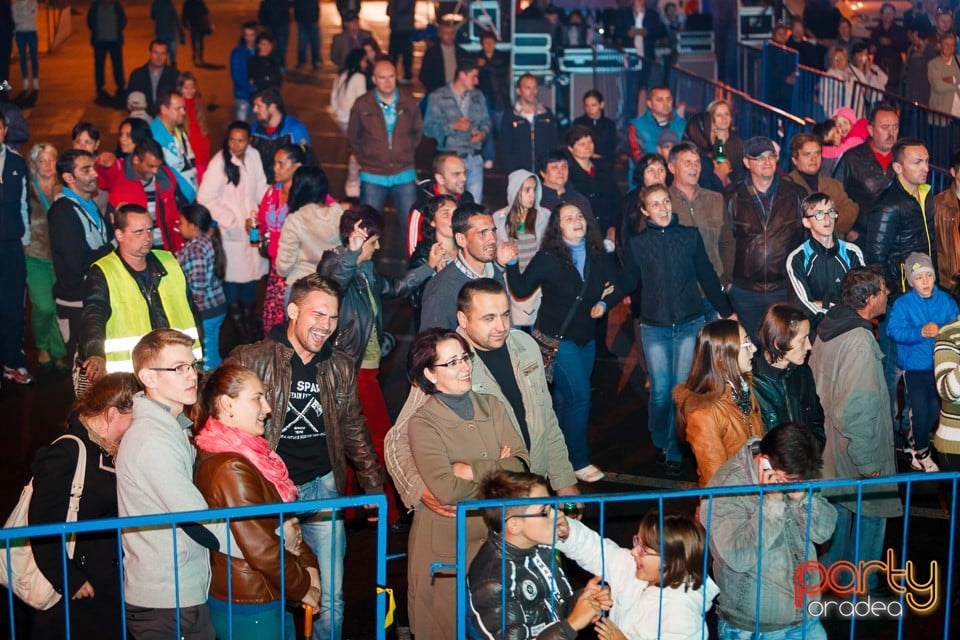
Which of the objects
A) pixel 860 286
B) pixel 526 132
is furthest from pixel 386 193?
pixel 860 286

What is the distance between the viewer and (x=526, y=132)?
12.6 metres

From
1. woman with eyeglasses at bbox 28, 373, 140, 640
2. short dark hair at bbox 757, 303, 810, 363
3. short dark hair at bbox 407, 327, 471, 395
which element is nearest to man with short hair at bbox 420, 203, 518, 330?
short dark hair at bbox 407, 327, 471, 395

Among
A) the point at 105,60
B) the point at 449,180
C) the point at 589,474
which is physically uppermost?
the point at 105,60

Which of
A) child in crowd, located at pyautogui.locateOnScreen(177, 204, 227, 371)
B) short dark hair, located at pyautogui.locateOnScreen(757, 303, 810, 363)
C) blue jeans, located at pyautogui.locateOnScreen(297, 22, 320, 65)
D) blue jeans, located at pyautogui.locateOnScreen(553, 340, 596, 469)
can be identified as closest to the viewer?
short dark hair, located at pyautogui.locateOnScreen(757, 303, 810, 363)

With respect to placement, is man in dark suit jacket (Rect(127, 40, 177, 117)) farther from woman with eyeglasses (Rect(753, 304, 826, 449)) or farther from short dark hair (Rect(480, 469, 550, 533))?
short dark hair (Rect(480, 469, 550, 533))

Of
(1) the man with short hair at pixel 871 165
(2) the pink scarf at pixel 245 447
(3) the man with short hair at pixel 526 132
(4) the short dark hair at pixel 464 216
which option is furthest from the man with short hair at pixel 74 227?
(1) the man with short hair at pixel 871 165

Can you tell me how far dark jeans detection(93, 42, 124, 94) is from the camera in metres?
20.3

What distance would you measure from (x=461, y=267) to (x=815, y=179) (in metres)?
3.49

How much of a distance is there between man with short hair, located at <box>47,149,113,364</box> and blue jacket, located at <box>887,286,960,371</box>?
535 cm

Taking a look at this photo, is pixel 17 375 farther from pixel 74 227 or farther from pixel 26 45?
pixel 26 45

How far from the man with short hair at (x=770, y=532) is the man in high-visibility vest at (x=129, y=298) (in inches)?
124

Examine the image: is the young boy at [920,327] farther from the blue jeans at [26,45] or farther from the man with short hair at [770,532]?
the blue jeans at [26,45]

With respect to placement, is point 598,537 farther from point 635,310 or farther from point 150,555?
point 635,310

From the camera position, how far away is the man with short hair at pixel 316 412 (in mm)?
5988
